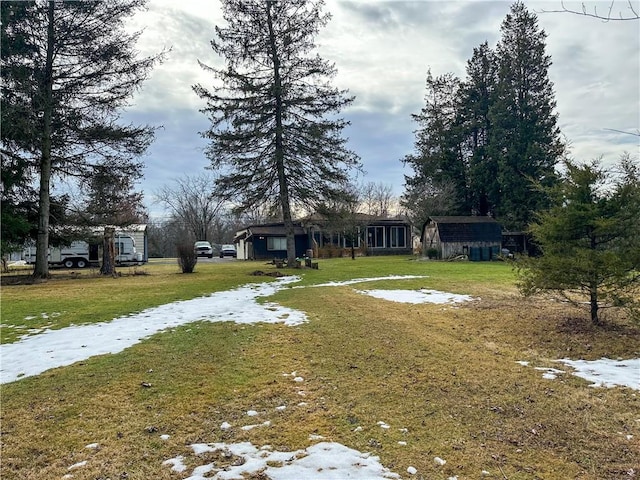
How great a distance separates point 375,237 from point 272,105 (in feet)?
63.8

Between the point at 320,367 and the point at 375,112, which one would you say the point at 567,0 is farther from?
the point at 375,112

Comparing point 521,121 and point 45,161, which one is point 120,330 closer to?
point 45,161

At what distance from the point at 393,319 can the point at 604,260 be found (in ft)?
11.4

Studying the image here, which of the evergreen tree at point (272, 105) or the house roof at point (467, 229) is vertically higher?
the evergreen tree at point (272, 105)

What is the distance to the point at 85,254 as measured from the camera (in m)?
25.5

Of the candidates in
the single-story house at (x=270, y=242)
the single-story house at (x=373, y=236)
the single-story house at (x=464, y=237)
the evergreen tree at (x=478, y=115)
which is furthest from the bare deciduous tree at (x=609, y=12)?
the evergreen tree at (x=478, y=115)

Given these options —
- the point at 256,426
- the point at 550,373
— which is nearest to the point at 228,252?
the point at 550,373

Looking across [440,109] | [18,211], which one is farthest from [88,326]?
[440,109]

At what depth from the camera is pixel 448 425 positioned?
130 inches

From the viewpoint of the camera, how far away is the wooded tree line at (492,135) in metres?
29.2

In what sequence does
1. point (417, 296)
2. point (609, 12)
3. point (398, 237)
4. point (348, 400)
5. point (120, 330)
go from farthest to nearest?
point (398, 237)
point (417, 296)
point (120, 330)
point (348, 400)
point (609, 12)

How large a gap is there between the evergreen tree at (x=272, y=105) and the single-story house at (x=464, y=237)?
39.4ft

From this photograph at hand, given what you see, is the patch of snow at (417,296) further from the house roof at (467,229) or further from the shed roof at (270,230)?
the shed roof at (270,230)

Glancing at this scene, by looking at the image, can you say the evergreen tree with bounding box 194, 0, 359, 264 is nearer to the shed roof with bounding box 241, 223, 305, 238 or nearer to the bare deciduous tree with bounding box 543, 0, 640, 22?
the shed roof with bounding box 241, 223, 305, 238
